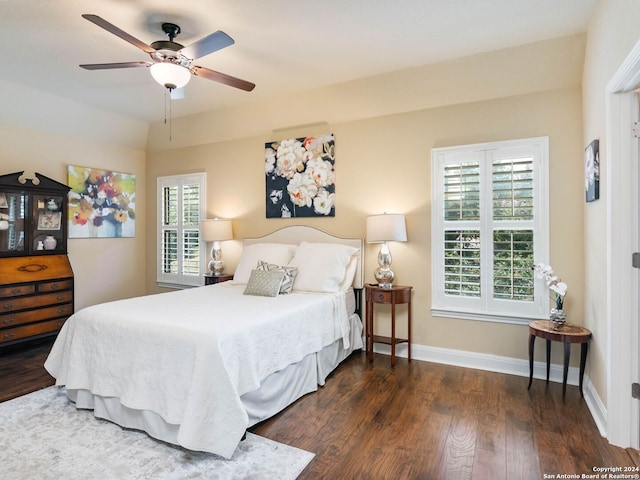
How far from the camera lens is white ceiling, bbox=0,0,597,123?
2.50 meters

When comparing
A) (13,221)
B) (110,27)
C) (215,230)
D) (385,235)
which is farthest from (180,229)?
(110,27)

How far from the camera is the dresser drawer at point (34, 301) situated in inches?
151

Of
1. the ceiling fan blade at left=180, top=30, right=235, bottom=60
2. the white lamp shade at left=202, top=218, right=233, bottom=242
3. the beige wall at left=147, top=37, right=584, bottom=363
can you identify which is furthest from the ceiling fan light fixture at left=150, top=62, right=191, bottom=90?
the white lamp shade at left=202, top=218, right=233, bottom=242

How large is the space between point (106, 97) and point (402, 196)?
3602mm

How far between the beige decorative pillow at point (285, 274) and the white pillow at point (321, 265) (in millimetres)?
62

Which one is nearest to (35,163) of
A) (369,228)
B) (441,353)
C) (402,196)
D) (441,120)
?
(369,228)

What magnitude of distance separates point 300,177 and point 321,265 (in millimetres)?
1275

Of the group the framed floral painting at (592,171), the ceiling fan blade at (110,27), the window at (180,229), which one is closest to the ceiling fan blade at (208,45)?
the ceiling fan blade at (110,27)

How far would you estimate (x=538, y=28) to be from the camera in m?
2.77

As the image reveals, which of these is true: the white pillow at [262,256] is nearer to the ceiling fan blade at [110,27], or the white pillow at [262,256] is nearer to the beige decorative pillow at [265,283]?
the beige decorative pillow at [265,283]

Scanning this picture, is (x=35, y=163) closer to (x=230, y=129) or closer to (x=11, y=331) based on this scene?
(x=11, y=331)

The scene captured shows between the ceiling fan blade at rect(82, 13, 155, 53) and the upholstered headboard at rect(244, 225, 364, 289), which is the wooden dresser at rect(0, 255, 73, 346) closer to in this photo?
the upholstered headboard at rect(244, 225, 364, 289)

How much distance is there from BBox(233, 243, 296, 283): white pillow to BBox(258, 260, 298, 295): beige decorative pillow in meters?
0.23

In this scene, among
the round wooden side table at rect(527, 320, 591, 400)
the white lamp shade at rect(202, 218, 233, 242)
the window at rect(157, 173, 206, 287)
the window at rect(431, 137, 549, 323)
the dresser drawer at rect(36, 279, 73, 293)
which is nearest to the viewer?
the round wooden side table at rect(527, 320, 591, 400)
